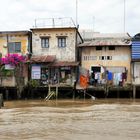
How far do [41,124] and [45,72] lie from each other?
20144 mm

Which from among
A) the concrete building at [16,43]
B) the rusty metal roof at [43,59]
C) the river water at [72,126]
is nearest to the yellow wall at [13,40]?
the concrete building at [16,43]

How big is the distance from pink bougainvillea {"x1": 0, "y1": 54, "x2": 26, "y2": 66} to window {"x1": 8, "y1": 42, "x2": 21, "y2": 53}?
4.00ft

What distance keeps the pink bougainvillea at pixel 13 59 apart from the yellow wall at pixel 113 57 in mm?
5723

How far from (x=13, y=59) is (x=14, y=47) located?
2036mm

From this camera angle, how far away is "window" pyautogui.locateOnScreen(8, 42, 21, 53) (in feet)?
129

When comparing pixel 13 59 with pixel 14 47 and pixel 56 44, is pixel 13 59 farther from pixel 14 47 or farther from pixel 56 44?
pixel 56 44

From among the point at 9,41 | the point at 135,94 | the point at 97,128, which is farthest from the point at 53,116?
the point at 9,41

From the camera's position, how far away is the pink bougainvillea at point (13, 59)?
3781cm

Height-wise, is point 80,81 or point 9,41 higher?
point 9,41

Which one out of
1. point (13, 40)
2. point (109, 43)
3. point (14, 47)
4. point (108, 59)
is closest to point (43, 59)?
point (14, 47)

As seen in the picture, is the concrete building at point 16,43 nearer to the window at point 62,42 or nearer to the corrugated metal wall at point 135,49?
the window at point 62,42

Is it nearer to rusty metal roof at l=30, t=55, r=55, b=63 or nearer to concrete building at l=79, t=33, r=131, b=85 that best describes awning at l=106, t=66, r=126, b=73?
concrete building at l=79, t=33, r=131, b=85

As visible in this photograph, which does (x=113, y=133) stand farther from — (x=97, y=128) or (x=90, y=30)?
(x=90, y=30)

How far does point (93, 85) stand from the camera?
122 ft
